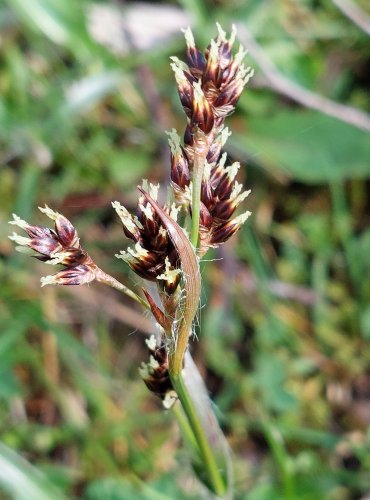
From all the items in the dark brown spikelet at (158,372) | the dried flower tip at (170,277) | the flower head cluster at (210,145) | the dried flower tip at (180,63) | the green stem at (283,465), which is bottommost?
the green stem at (283,465)

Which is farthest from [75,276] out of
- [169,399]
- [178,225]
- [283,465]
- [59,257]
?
[283,465]

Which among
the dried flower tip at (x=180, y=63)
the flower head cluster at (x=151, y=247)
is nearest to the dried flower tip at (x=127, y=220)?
the flower head cluster at (x=151, y=247)

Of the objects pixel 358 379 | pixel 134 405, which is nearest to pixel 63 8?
pixel 134 405

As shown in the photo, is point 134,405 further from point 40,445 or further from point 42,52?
point 42,52

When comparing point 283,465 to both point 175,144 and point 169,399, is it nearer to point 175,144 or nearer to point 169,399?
point 169,399

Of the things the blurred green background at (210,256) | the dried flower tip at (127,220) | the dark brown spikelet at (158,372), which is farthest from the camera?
the blurred green background at (210,256)

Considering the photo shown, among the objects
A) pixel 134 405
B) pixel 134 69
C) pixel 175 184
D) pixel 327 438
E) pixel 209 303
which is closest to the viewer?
pixel 175 184

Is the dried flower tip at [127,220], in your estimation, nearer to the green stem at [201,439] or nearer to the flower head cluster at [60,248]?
the flower head cluster at [60,248]

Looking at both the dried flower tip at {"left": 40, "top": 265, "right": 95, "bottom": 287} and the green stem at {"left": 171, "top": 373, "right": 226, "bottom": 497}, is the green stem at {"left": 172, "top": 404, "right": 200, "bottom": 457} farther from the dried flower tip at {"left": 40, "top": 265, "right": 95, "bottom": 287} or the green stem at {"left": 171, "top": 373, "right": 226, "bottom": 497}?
the dried flower tip at {"left": 40, "top": 265, "right": 95, "bottom": 287}
